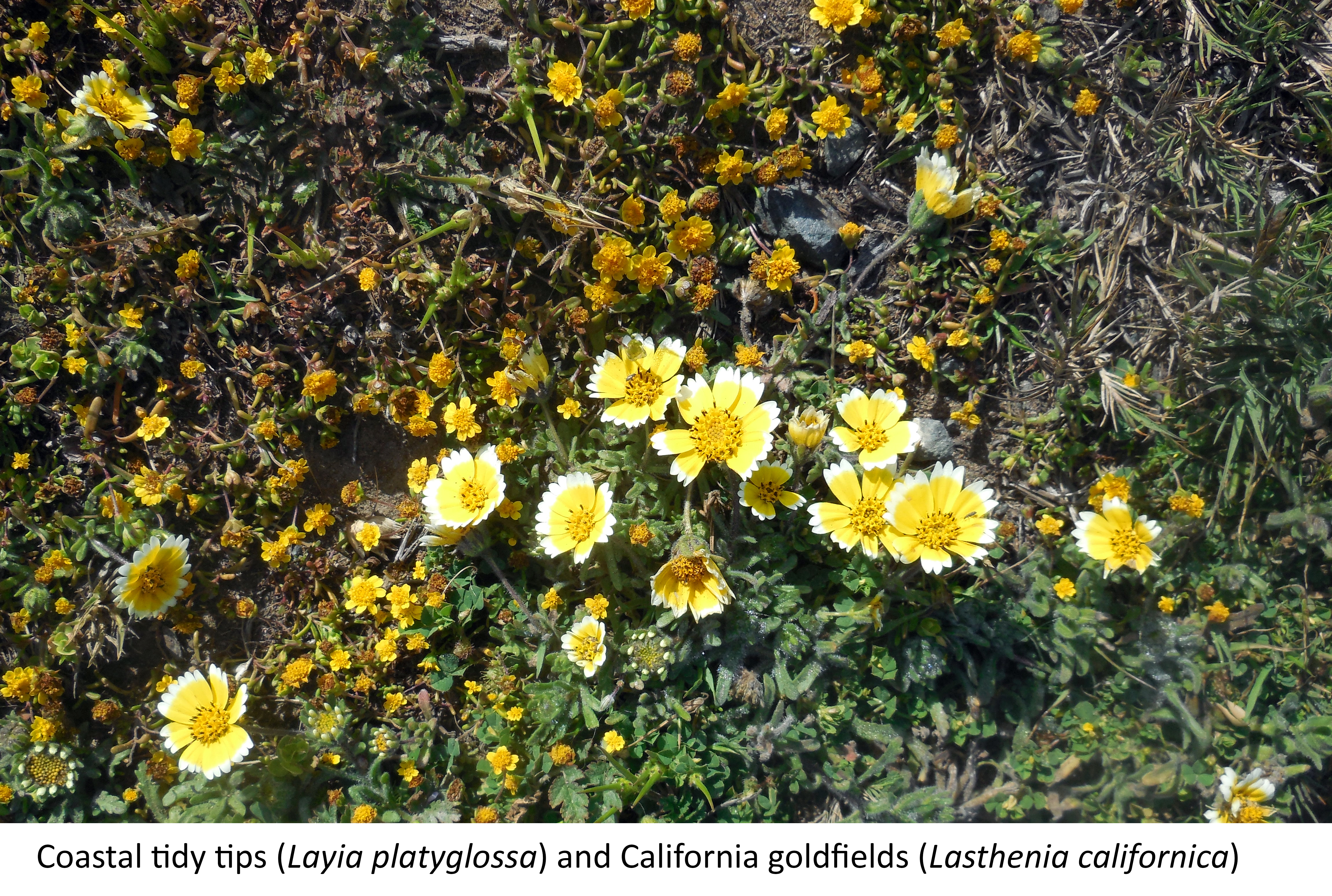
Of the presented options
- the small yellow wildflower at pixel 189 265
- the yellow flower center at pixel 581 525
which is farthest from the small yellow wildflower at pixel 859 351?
the small yellow wildflower at pixel 189 265

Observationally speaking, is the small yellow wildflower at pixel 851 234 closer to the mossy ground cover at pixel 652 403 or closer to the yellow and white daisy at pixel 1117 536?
the mossy ground cover at pixel 652 403

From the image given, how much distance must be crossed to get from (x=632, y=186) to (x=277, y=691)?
266 cm

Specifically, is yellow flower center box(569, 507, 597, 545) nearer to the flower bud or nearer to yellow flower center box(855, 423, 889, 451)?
the flower bud

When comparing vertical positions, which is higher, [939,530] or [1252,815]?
[939,530]

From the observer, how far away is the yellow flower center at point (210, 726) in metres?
3.28

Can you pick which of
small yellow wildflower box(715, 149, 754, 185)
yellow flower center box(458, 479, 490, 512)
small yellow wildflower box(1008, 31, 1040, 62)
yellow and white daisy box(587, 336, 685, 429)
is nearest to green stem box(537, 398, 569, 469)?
Answer: yellow and white daisy box(587, 336, 685, 429)

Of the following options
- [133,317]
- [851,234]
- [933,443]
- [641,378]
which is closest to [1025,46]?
[851,234]

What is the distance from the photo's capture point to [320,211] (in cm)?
347

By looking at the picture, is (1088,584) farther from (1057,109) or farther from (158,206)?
(158,206)

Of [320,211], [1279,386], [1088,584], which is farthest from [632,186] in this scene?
[1279,386]

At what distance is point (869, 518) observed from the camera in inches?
121

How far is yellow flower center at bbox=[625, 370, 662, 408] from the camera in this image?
320 centimetres

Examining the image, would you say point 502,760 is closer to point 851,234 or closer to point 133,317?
point 133,317

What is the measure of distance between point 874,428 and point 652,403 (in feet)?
2.90
